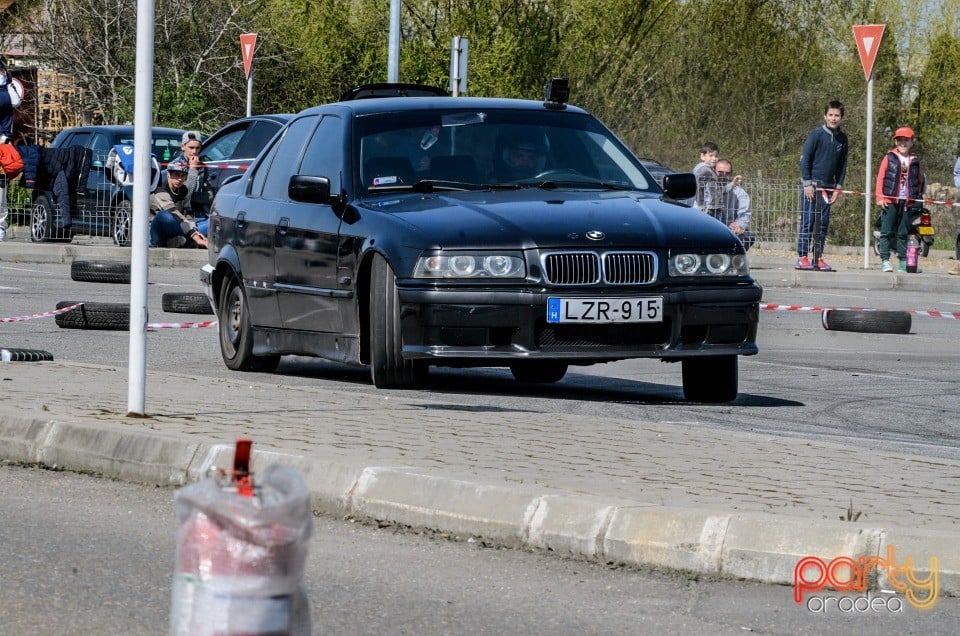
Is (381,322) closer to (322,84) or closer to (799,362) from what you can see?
(799,362)

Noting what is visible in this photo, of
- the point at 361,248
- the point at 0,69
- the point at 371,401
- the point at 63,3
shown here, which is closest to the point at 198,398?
the point at 371,401

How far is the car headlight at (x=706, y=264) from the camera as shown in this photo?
9391 mm

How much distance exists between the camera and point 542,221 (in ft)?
30.6

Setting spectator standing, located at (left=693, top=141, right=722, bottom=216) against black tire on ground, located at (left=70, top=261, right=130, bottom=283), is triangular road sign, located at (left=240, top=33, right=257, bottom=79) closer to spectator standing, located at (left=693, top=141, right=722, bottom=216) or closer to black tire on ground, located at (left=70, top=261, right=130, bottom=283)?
spectator standing, located at (left=693, top=141, right=722, bottom=216)

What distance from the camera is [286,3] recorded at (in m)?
39.7

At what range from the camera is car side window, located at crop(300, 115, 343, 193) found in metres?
10.5

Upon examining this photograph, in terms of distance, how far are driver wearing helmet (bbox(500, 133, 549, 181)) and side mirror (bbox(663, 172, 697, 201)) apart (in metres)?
0.75

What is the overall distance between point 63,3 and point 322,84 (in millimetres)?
5930

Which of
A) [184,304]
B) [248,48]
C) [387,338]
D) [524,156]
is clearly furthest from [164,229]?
[387,338]

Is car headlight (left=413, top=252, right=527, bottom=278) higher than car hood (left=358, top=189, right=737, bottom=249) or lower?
lower

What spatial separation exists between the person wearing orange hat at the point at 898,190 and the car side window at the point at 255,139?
8.49m

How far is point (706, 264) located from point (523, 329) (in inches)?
43.1

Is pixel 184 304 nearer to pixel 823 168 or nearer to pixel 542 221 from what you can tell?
pixel 542 221

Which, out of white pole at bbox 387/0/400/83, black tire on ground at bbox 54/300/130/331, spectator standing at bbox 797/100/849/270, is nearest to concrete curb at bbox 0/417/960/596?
black tire on ground at bbox 54/300/130/331
